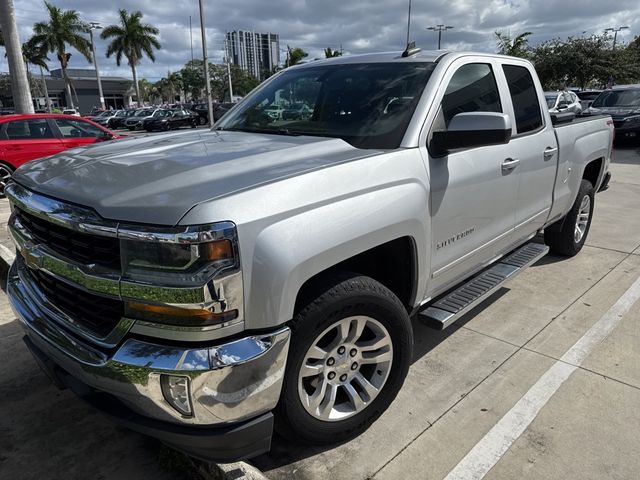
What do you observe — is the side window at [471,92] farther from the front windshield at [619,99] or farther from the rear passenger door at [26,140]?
the front windshield at [619,99]

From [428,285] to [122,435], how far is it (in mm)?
1896

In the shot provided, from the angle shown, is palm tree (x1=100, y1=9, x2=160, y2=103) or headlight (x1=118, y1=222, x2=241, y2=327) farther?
palm tree (x1=100, y1=9, x2=160, y2=103)

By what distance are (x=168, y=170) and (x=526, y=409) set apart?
2.33 m

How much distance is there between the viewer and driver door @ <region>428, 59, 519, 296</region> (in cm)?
278

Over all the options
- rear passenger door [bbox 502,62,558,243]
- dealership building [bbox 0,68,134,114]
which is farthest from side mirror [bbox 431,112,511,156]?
dealership building [bbox 0,68,134,114]

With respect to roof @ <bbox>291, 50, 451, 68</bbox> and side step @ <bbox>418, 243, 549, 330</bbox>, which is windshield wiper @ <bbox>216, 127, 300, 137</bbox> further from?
side step @ <bbox>418, 243, 549, 330</bbox>

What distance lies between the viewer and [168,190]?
1964 millimetres

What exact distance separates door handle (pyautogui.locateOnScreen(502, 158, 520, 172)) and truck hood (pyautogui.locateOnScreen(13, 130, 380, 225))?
121 cm

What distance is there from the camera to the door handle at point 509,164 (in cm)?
329

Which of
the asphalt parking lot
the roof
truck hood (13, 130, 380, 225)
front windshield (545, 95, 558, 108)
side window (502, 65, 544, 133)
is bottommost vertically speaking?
the asphalt parking lot

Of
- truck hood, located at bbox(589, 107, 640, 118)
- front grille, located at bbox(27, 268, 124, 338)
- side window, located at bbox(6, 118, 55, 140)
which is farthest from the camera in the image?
truck hood, located at bbox(589, 107, 640, 118)

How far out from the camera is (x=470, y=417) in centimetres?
278

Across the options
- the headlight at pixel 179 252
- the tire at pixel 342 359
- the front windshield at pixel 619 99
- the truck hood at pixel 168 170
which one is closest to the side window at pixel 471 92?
the truck hood at pixel 168 170

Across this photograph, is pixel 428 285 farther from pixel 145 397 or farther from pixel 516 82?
pixel 516 82
